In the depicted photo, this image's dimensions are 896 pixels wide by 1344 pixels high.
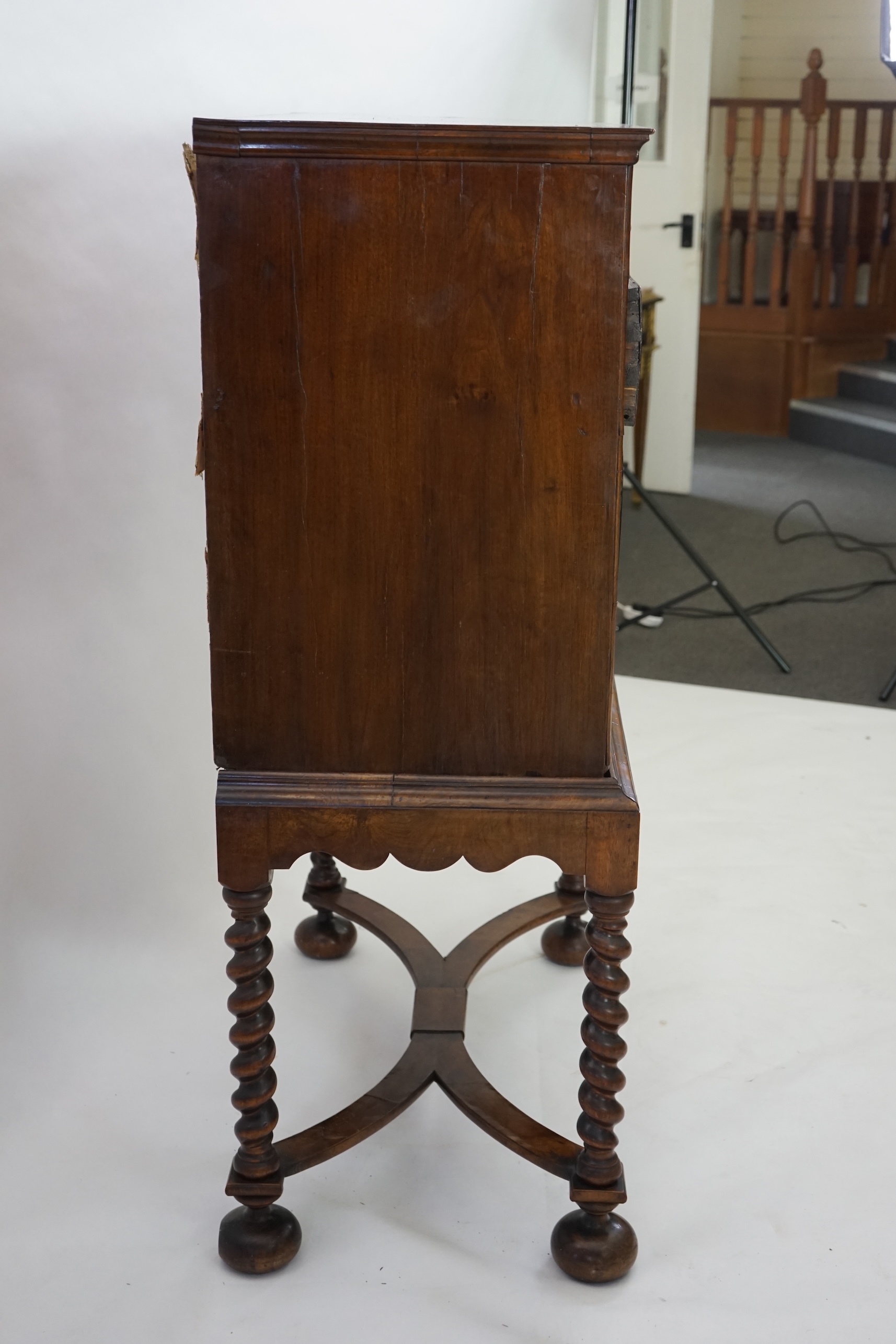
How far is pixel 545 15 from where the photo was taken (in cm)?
289

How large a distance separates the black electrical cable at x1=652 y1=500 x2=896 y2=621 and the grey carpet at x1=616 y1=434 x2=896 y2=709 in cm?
3


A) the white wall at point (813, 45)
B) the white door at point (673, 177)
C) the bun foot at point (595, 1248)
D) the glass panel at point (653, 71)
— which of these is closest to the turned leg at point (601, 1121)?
the bun foot at point (595, 1248)

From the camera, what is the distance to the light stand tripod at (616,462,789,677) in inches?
112

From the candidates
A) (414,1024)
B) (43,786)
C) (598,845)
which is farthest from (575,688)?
(43,786)

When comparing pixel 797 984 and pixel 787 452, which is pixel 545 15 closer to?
pixel 797 984

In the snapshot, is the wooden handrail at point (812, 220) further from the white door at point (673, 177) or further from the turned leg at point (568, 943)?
the turned leg at point (568, 943)

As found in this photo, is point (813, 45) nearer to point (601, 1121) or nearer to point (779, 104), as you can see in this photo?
point (779, 104)

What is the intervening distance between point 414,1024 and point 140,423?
92 centimetres

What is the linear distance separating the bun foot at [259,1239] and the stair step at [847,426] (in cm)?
525

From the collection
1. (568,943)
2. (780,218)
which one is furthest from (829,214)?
(568,943)

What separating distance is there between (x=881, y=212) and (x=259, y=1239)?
6429mm

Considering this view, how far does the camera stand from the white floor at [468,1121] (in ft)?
4.41

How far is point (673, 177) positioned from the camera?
4.95 meters

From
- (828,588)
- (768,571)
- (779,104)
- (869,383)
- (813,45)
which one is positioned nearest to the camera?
(828,588)
